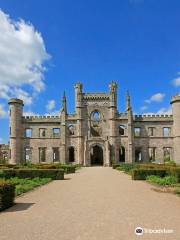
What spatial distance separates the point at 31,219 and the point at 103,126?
4471 cm

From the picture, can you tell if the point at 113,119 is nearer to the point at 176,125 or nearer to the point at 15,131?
the point at 176,125

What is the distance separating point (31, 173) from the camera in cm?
2267

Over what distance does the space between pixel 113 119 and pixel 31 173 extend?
31250mm

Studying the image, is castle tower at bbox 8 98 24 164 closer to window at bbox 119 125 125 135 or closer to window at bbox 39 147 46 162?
window at bbox 39 147 46 162

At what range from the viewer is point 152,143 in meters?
53.5

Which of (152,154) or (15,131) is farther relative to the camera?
(152,154)

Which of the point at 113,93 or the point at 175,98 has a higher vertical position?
the point at 113,93

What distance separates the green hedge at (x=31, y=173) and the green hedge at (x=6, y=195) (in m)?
10.7

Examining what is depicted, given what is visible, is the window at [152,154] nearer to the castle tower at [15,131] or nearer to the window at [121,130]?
the window at [121,130]

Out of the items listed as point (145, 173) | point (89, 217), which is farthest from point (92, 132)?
point (89, 217)

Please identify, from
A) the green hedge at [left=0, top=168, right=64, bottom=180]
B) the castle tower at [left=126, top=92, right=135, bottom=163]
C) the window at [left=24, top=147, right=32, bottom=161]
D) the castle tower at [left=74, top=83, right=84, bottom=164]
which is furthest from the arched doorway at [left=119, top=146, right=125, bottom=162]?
the green hedge at [left=0, top=168, right=64, bottom=180]

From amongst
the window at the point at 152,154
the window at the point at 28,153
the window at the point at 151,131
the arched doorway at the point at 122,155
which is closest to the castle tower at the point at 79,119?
the arched doorway at the point at 122,155

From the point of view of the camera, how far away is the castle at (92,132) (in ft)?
171

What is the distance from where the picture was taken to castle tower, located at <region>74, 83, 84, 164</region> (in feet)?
170
